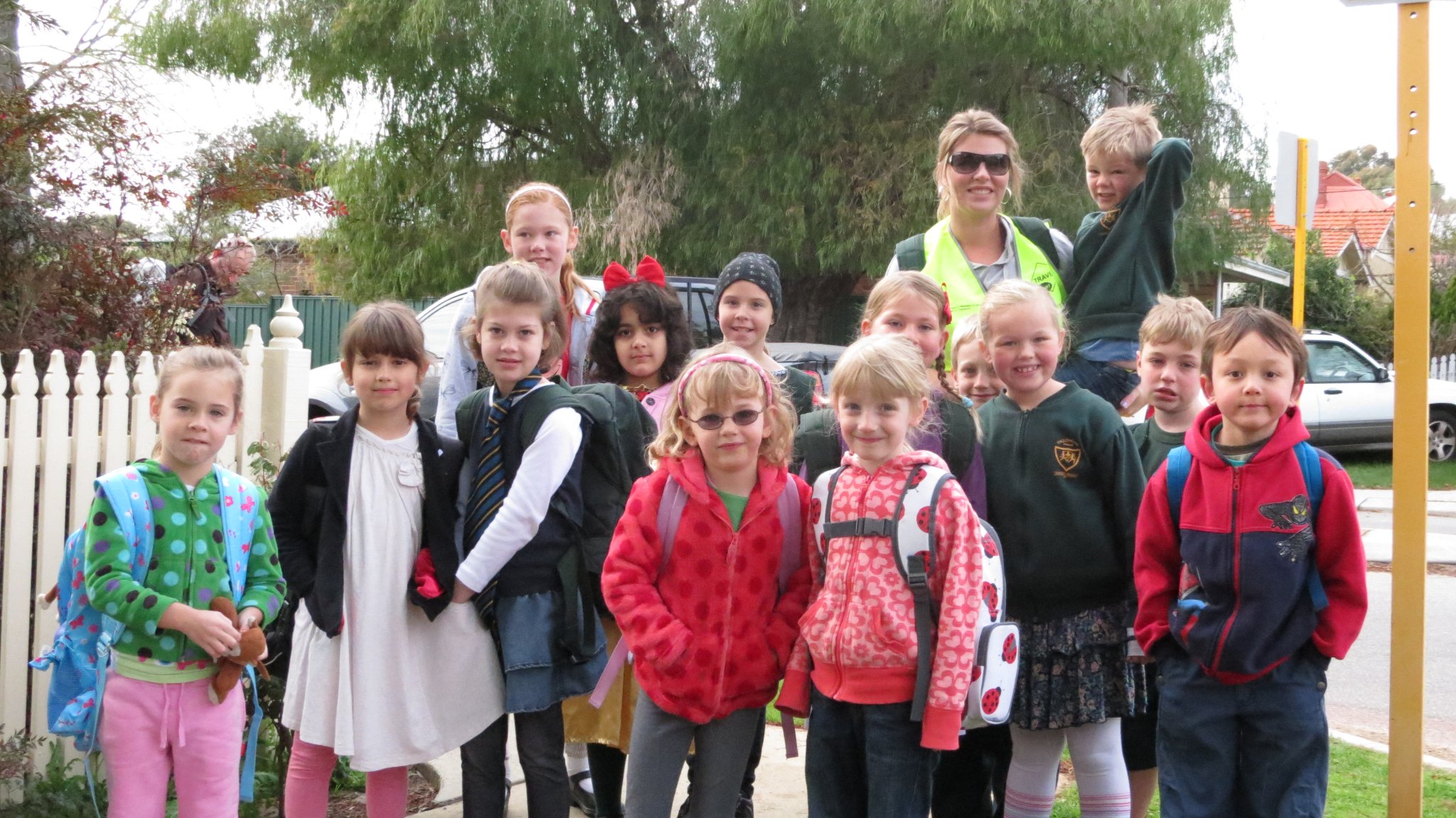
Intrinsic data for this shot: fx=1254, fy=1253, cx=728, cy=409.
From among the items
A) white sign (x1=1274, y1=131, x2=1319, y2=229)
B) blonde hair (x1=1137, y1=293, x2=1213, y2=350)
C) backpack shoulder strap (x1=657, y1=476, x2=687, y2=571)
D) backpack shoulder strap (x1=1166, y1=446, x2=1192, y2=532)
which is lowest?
backpack shoulder strap (x1=657, y1=476, x2=687, y2=571)

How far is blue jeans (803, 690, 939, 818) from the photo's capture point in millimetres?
2865

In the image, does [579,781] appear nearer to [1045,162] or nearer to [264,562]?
[264,562]

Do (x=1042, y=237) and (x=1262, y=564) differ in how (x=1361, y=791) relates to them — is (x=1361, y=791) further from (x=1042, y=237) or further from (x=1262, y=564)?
(x=1042, y=237)

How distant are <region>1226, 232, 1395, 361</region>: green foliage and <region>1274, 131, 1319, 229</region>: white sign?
18.5 m

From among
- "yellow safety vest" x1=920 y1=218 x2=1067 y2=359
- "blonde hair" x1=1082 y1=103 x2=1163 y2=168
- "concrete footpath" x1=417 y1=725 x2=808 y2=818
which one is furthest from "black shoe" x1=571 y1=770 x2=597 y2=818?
"blonde hair" x1=1082 y1=103 x2=1163 y2=168

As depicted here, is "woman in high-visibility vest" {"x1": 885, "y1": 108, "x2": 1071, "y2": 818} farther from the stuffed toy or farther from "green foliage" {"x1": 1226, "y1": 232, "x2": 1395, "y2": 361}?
"green foliage" {"x1": 1226, "y1": 232, "x2": 1395, "y2": 361}

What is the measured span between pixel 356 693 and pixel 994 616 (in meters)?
1.67

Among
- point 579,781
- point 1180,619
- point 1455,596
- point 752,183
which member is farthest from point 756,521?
point 752,183

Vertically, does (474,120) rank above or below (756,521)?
above

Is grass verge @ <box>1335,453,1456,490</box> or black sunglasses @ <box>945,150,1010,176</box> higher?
black sunglasses @ <box>945,150,1010,176</box>

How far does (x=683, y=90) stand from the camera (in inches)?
650

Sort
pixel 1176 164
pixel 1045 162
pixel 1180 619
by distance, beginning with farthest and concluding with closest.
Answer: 1. pixel 1045 162
2. pixel 1176 164
3. pixel 1180 619

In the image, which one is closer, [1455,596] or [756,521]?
[756,521]

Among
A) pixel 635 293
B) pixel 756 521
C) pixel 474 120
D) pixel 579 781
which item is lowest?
pixel 579 781
